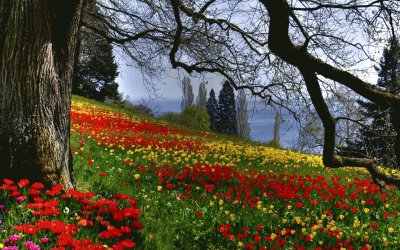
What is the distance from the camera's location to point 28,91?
430cm

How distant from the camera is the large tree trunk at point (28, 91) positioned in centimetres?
428

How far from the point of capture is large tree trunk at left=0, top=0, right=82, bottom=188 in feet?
14.0

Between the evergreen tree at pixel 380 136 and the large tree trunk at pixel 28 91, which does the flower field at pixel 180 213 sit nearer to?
the large tree trunk at pixel 28 91

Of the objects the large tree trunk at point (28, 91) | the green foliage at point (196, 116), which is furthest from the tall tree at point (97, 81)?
the large tree trunk at point (28, 91)

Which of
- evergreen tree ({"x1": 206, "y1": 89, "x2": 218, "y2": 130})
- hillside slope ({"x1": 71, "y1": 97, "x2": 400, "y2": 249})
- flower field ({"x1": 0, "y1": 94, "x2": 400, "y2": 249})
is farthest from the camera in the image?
evergreen tree ({"x1": 206, "y1": 89, "x2": 218, "y2": 130})

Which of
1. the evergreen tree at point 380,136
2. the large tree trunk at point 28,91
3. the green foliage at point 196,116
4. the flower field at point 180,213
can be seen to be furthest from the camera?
the green foliage at point 196,116

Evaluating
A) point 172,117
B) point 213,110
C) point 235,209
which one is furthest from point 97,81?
point 235,209

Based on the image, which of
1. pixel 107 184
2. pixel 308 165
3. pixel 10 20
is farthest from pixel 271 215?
pixel 308 165

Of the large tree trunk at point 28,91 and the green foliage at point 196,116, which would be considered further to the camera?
the green foliage at point 196,116

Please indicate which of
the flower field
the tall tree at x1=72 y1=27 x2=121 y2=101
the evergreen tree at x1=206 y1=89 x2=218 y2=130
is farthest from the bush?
the flower field

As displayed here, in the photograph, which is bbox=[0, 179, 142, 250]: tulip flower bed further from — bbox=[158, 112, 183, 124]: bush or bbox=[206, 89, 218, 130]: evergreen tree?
bbox=[206, 89, 218, 130]: evergreen tree

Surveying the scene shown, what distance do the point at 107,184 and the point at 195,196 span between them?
4.81 feet

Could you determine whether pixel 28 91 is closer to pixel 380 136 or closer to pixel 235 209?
pixel 235 209

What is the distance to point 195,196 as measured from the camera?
6359 millimetres
